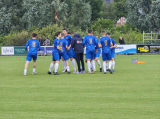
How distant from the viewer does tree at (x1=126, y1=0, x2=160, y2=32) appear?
176 feet

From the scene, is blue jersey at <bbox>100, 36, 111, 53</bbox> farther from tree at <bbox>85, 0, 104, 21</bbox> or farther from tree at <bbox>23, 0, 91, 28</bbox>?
tree at <bbox>85, 0, 104, 21</bbox>

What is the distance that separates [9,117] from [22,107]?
1.02m

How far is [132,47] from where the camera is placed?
39281mm

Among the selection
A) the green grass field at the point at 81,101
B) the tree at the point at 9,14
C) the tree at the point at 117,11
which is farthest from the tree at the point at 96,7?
the green grass field at the point at 81,101

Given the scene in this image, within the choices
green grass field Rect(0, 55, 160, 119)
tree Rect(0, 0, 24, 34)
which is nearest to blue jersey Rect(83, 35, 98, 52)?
green grass field Rect(0, 55, 160, 119)

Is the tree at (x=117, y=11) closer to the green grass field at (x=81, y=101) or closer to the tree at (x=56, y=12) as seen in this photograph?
the tree at (x=56, y=12)

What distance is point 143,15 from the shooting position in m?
57.2

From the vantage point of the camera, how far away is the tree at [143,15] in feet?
176

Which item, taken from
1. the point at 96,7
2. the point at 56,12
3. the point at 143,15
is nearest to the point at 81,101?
the point at 56,12

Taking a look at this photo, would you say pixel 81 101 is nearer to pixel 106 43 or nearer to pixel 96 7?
pixel 106 43

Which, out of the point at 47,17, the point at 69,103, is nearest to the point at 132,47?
the point at 47,17

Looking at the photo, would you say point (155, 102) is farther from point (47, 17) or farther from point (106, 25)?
Result: point (106, 25)

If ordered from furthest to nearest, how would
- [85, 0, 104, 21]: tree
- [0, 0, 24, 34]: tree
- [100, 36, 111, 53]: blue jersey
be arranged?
[85, 0, 104, 21]: tree < [0, 0, 24, 34]: tree < [100, 36, 111, 53]: blue jersey

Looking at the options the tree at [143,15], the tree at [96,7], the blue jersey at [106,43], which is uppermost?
the tree at [96,7]
